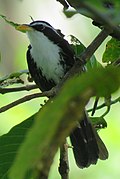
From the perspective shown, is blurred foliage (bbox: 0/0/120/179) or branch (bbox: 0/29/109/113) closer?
blurred foliage (bbox: 0/0/120/179)

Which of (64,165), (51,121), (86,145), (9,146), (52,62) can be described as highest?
(52,62)

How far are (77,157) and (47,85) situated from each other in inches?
9.9

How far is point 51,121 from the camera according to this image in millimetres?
458

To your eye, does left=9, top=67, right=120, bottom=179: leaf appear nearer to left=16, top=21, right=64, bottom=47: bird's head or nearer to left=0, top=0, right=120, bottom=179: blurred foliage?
left=0, top=0, right=120, bottom=179: blurred foliage

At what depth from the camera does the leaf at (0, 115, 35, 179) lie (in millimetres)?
1299

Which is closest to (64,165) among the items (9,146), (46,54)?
(9,146)

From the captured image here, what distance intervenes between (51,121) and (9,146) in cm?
86

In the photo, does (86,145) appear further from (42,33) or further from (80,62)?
(80,62)

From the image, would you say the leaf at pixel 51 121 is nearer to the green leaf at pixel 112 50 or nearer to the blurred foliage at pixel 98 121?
the blurred foliage at pixel 98 121

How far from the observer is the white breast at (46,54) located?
1741 millimetres

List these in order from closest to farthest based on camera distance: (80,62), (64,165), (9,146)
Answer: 1. (80,62)
2. (64,165)
3. (9,146)

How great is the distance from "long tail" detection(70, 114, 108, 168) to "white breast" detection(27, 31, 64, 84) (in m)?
0.18

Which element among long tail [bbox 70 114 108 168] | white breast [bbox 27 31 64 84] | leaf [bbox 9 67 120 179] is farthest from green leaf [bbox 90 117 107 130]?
leaf [bbox 9 67 120 179]

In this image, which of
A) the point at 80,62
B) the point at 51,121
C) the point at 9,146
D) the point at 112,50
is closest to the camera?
the point at 51,121
